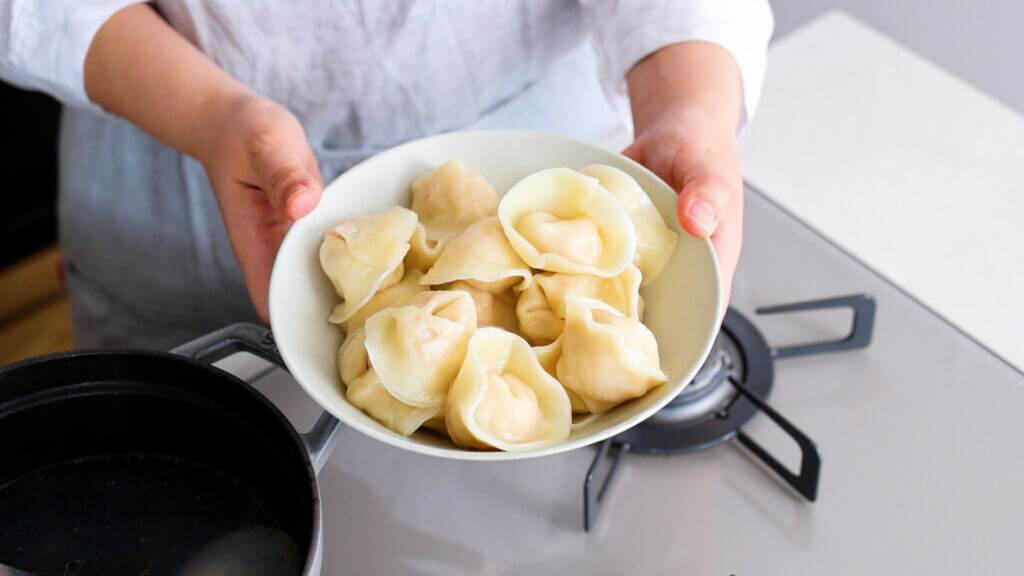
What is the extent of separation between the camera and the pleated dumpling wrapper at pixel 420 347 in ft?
2.00

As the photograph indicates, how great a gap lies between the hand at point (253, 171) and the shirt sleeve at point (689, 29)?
0.32m

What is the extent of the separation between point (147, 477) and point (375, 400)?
0.15m

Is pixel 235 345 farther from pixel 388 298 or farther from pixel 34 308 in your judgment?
pixel 34 308

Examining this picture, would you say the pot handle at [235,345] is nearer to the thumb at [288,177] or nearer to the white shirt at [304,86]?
the thumb at [288,177]

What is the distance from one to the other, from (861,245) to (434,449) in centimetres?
56

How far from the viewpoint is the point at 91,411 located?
1.86 feet

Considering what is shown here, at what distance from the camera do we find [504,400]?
607 millimetres

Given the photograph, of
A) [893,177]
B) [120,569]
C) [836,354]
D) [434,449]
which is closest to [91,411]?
[120,569]

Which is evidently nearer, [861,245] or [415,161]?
[415,161]

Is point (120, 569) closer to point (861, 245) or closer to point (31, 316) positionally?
point (861, 245)

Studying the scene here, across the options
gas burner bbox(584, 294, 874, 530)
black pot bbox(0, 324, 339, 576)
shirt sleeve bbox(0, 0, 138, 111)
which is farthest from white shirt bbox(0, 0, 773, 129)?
black pot bbox(0, 324, 339, 576)

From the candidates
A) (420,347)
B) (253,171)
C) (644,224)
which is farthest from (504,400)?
(253,171)

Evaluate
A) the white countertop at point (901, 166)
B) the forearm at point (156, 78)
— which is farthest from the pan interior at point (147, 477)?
the white countertop at point (901, 166)

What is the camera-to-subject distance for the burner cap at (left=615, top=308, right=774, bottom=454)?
2.46ft
